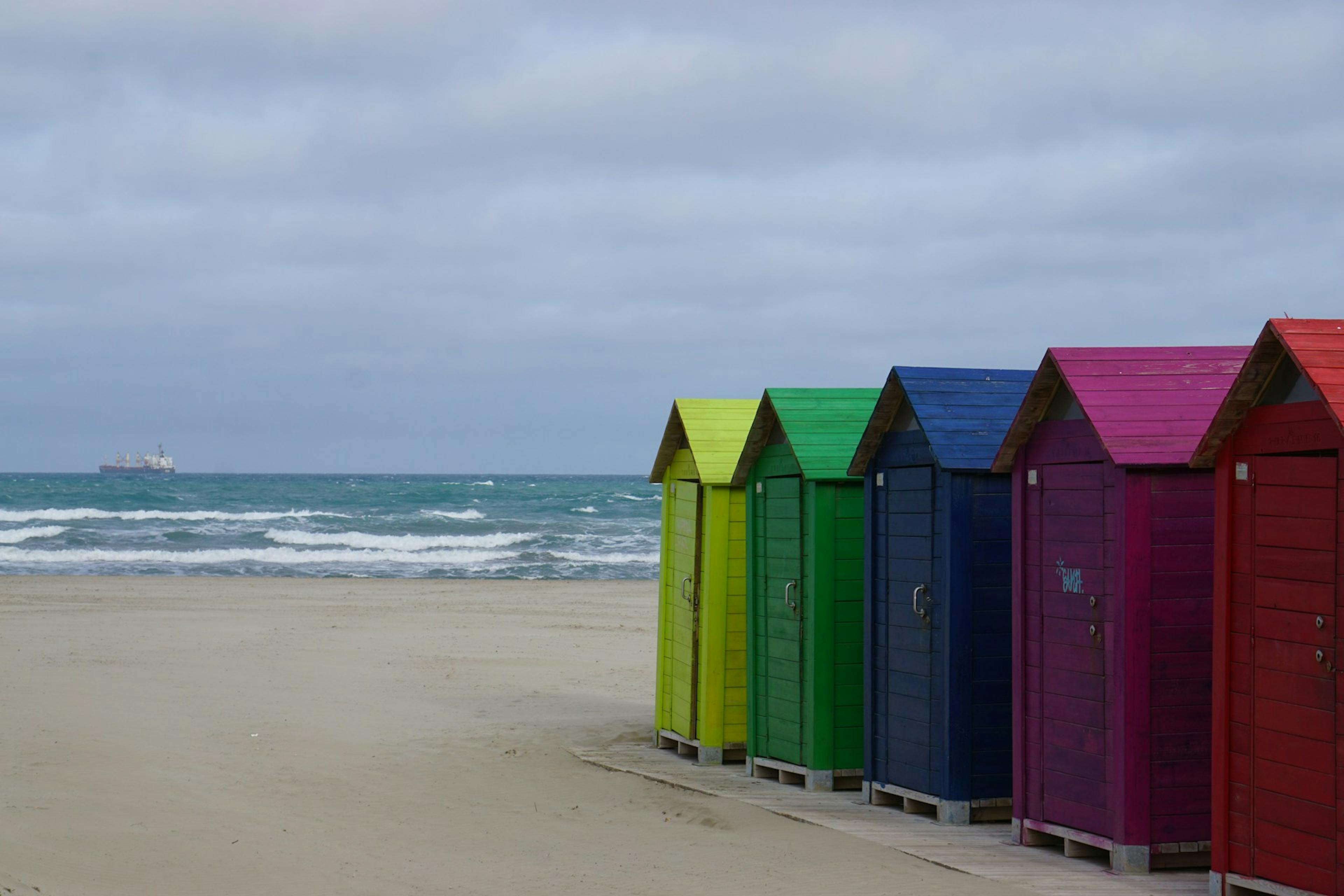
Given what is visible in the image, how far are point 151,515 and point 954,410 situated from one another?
153ft

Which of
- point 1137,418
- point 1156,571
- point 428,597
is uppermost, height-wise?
point 1137,418

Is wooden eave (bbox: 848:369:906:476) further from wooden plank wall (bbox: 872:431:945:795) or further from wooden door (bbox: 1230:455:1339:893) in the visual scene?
wooden door (bbox: 1230:455:1339:893)

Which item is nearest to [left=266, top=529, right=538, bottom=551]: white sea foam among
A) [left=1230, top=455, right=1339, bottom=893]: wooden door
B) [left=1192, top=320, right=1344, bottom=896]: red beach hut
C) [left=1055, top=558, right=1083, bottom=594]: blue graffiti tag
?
[left=1055, top=558, right=1083, bottom=594]: blue graffiti tag

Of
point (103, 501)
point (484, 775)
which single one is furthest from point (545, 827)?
point (103, 501)

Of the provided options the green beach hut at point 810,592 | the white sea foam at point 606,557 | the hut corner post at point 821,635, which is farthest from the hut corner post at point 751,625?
the white sea foam at point 606,557

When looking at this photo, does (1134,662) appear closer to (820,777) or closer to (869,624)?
(869,624)

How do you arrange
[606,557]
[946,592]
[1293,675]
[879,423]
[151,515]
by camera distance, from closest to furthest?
[1293,675] < [946,592] < [879,423] < [606,557] < [151,515]

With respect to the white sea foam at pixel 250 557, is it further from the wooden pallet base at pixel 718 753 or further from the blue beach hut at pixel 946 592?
the blue beach hut at pixel 946 592

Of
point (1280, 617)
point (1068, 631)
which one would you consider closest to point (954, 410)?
point (1068, 631)

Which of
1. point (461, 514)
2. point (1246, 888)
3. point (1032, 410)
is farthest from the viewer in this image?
point (461, 514)

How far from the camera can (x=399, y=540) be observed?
4250 cm

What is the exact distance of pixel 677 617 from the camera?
34.4 ft

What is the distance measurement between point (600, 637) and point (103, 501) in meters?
44.6

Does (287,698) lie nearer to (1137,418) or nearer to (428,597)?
(1137,418)
